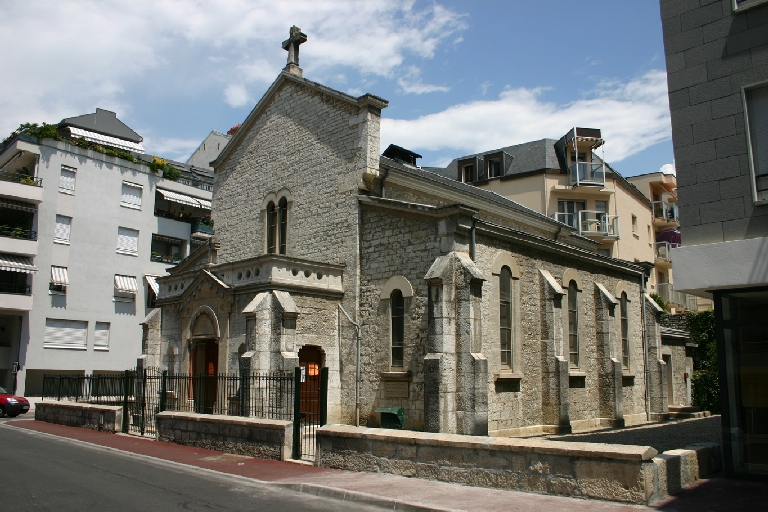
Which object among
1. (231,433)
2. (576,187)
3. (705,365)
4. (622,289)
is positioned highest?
(576,187)

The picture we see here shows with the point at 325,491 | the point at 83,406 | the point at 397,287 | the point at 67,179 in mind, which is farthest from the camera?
the point at 67,179

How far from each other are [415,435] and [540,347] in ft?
29.3

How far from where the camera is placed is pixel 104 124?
39844 mm

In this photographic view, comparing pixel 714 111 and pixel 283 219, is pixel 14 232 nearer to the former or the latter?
pixel 283 219

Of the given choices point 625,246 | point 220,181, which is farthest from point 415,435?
point 625,246

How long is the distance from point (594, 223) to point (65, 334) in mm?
29856

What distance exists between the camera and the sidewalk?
25.2 ft

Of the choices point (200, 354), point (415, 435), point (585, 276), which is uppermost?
point (585, 276)

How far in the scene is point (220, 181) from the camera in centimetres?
2339

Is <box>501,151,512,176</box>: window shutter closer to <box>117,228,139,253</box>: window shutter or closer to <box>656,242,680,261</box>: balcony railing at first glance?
<box>656,242,680,261</box>: balcony railing

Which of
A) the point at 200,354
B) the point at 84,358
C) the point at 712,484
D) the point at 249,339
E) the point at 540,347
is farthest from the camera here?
the point at 84,358

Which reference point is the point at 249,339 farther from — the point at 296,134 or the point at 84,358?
the point at 84,358

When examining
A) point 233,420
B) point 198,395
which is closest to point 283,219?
point 198,395

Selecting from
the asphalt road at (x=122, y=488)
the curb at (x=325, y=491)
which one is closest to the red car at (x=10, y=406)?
the asphalt road at (x=122, y=488)
